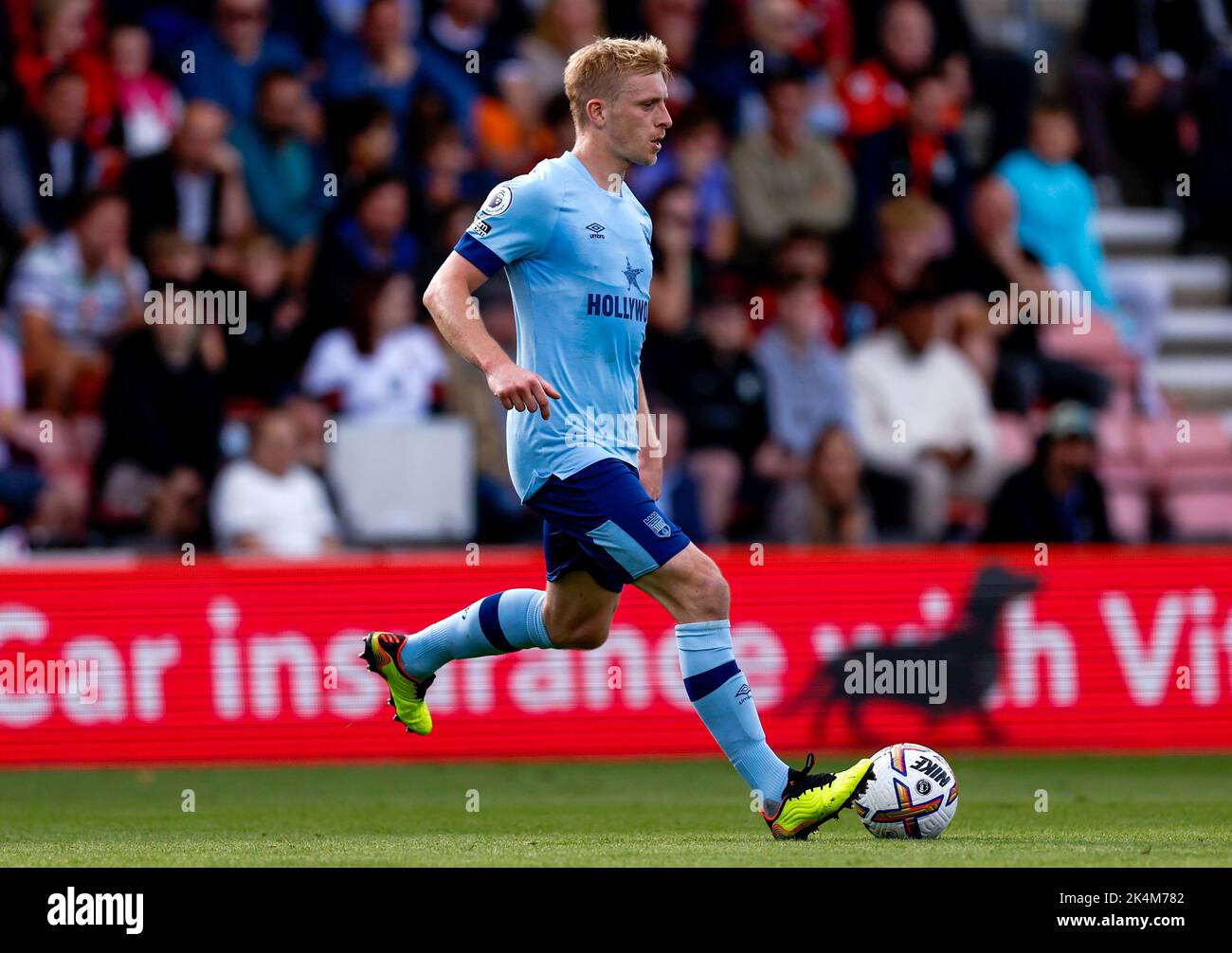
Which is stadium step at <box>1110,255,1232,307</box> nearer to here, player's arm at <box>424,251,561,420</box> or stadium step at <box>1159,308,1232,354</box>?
stadium step at <box>1159,308,1232,354</box>

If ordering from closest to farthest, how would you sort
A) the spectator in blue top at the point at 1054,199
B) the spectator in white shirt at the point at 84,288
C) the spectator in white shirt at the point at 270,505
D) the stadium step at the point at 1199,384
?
the spectator in white shirt at the point at 270,505, the spectator in white shirt at the point at 84,288, the spectator in blue top at the point at 1054,199, the stadium step at the point at 1199,384

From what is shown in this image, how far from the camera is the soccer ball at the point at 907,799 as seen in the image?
716 centimetres

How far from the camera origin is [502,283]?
13625 millimetres

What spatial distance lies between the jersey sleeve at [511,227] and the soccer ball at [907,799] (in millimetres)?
2125

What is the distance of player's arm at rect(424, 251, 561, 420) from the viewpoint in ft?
21.9

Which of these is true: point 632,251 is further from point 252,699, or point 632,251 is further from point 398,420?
point 398,420

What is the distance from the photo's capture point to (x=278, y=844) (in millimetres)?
7293

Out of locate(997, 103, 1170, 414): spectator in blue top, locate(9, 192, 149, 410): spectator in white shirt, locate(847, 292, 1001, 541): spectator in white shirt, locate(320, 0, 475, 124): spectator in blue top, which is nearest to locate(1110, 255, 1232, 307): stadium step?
locate(997, 103, 1170, 414): spectator in blue top

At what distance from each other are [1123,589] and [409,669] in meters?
4.88

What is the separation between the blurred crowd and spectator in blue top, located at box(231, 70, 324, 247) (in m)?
0.02
